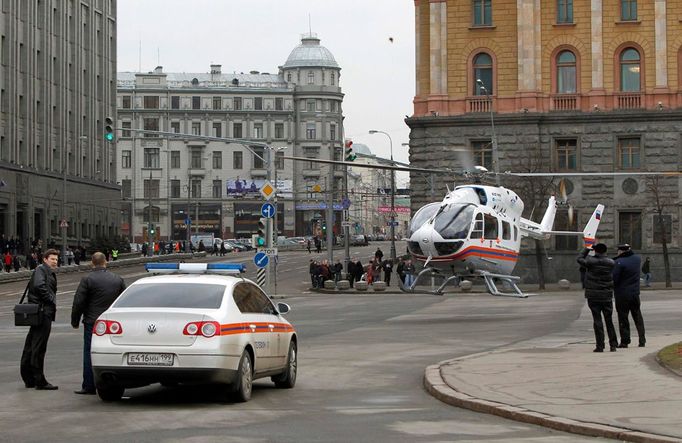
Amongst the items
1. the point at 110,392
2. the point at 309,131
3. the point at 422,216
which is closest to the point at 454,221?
the point at 422,216

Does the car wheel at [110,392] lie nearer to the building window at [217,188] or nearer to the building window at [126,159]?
the building window at [217,188]

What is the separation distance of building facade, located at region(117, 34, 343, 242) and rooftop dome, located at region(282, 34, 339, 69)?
118 mm

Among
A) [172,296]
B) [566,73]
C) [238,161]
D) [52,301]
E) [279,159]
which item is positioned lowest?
[52,301]

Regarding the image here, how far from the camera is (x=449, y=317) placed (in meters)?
34.7

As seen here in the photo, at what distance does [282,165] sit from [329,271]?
281 feet

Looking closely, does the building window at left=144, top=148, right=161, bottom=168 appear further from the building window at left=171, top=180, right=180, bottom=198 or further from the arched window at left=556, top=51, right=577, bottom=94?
the arched window at left=556, top=51, right=577, bottom=94

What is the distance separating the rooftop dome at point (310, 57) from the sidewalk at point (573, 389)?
130 meters

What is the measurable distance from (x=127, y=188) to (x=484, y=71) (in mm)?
90125

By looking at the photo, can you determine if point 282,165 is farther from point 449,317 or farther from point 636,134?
point 449,317

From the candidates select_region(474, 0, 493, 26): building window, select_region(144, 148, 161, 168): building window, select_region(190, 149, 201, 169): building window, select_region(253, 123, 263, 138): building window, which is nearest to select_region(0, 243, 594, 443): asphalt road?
select_region(474, 0, 493, 26): building window

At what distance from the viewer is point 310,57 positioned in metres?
150

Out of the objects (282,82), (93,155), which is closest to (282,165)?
(282,82)

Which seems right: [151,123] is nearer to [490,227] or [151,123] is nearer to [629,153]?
[629,153]

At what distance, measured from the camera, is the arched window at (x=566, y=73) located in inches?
2452
